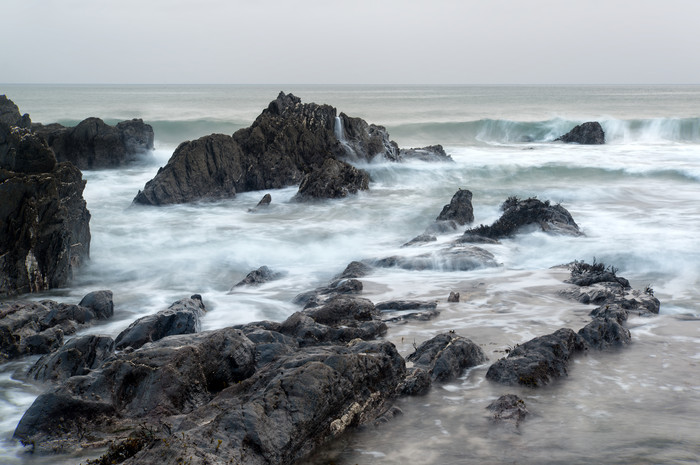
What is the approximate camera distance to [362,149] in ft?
94.6

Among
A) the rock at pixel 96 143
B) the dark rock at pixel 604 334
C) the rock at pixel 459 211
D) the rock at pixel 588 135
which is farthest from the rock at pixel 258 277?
the rock at pixel 588 135

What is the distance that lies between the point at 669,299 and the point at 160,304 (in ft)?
30.9

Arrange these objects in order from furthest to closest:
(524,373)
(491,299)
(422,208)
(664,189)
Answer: (664,189), (422,208), (491,299), (524,373)

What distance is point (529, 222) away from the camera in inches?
673

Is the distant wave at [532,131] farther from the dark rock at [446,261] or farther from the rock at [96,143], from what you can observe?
the dark rock at [446,261]

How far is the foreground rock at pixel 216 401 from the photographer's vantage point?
5160mm

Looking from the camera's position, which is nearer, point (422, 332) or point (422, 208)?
point (422, 332)

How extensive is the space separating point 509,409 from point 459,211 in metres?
12.4

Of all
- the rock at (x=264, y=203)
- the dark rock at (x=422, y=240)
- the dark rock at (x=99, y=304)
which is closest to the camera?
the dark rock at (x=99, y=304)

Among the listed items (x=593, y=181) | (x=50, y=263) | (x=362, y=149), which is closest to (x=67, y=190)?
(x=50, y=263)

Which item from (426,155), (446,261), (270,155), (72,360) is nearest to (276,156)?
(270,155)

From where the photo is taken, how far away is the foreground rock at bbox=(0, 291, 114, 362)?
8.93 metres

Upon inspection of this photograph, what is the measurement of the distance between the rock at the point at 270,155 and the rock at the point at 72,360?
14631mm

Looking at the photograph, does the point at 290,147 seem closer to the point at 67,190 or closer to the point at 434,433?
the point at 67,190
